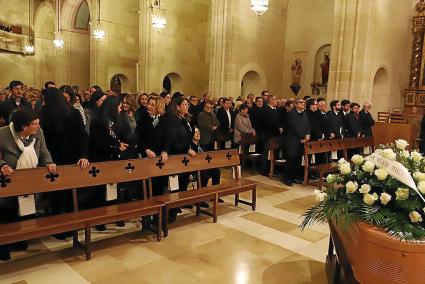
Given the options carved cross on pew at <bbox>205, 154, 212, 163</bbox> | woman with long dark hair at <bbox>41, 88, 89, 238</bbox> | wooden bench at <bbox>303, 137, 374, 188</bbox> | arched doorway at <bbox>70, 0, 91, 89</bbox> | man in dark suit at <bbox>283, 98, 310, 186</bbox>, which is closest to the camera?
woman with long dark hair at <bbox>41, 88, 89, 238</bbox>

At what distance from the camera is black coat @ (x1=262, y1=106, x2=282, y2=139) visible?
8641 mm

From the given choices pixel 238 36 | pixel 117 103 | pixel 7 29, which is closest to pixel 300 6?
pixel 238 36

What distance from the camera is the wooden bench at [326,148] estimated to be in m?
7.23

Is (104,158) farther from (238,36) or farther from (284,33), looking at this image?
(284,33)

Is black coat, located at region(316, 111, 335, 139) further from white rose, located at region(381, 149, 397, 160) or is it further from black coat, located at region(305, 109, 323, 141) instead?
white rose, located at region(381, 149, 397, 160)

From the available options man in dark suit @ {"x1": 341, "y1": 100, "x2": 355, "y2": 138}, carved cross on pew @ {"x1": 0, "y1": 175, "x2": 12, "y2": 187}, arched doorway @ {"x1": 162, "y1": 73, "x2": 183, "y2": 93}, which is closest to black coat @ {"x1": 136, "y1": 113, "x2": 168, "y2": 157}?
carved cross on pew @ {"x1": 0, "y1": 175, "x2": 12, "y2": 187}

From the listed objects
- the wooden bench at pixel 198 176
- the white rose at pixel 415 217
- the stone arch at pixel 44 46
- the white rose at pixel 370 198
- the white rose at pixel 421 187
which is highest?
the stone arch at pixel 44 46

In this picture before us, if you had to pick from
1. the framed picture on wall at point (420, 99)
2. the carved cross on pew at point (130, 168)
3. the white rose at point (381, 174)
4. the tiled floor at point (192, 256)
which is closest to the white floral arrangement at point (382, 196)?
the white rose at point (381, 174)

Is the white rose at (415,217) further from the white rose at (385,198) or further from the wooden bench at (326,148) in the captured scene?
the wooden bench at (326,148)

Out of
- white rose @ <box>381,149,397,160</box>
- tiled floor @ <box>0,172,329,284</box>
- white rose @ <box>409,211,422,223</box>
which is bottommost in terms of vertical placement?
tiled floor @ <box>0,172,329,284</box>

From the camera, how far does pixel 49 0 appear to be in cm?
2111

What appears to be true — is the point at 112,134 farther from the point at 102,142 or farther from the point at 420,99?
the point at 420,99

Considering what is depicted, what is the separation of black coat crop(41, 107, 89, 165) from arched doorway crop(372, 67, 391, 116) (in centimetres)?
1074

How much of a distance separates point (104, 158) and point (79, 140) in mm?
475
